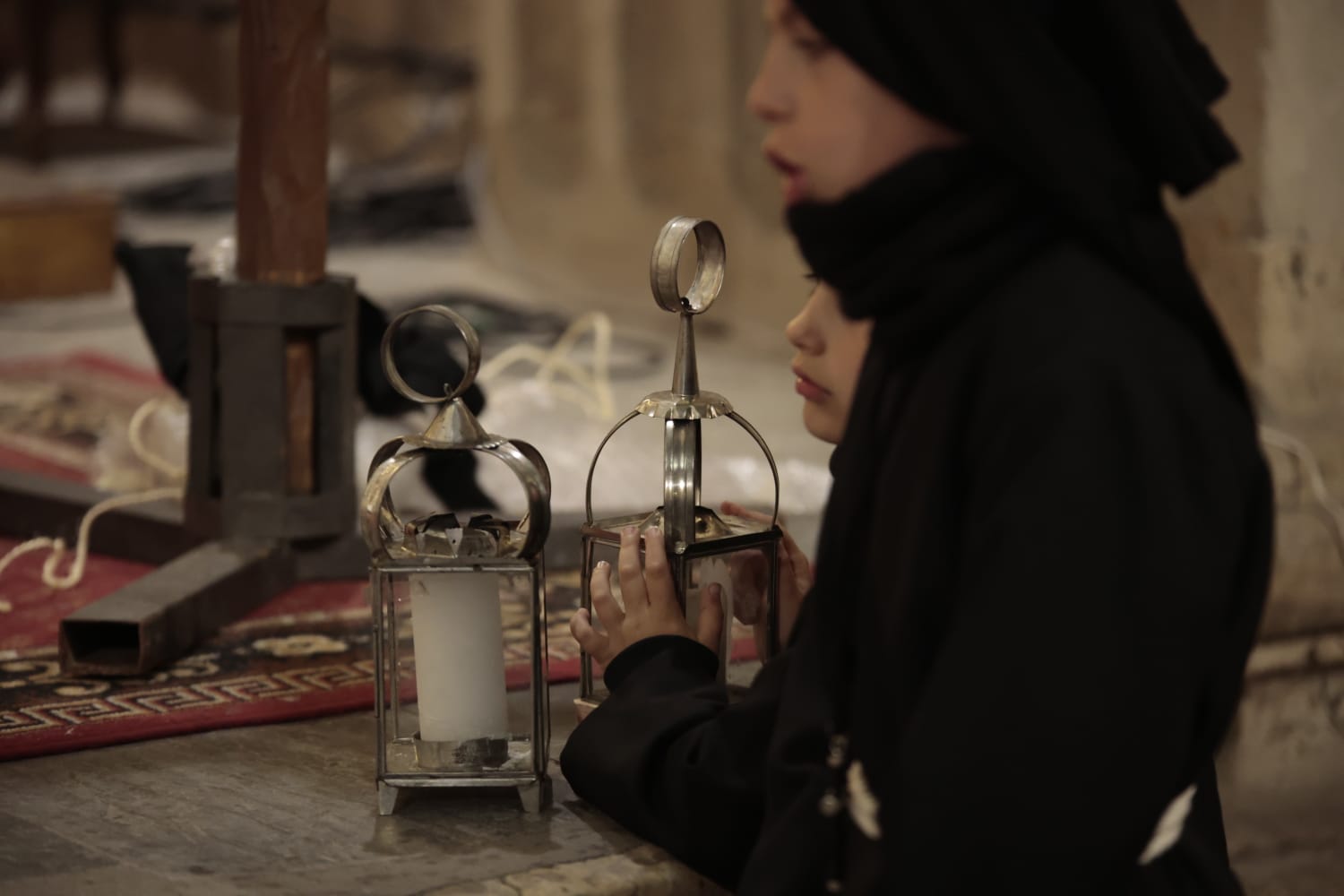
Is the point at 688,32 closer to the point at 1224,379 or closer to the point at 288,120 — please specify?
the point at 288,120

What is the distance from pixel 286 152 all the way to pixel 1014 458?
1564 millimetres

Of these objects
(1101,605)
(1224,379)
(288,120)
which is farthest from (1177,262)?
(288,120)

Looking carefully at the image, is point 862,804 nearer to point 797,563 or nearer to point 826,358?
point 826,358

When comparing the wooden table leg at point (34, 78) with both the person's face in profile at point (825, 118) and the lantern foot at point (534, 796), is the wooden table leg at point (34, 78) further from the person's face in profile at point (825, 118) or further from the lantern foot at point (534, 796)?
the person's face in profile at point (825, 118)

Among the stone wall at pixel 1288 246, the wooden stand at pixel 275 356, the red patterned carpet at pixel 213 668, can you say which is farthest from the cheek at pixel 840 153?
the stone wall at pixel 1288 246

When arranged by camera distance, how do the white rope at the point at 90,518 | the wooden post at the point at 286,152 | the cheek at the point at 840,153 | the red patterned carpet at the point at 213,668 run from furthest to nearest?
1. the white rope at the point at 90,518
2. the wooden post at the point at 286,152
3. the red patterned carpet at the point at 213,668
4. the cheek at the point at 840,153

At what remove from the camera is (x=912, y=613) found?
1125 mm

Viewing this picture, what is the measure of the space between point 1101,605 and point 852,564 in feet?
0.67

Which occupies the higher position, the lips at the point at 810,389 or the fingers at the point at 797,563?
the lips at the point at 810,389

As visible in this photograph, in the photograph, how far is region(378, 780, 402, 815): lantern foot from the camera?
159 cm

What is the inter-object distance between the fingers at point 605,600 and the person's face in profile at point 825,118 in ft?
1.60

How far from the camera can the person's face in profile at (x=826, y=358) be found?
4.80 feet

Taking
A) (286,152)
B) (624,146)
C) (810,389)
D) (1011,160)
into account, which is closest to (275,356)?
(286,152)

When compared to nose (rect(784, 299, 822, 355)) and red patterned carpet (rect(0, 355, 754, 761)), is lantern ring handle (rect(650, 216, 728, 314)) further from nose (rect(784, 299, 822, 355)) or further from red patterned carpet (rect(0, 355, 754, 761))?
red patterned carpet (rect(0, 355, 754, 761))
